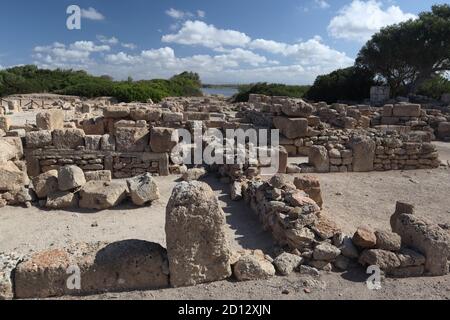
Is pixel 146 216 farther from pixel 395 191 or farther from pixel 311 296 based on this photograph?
pixel 395 191

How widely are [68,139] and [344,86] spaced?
993 inches

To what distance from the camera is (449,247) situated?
13.8 ft

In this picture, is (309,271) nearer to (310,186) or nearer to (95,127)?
(310,186)

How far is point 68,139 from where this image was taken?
26.9 feet

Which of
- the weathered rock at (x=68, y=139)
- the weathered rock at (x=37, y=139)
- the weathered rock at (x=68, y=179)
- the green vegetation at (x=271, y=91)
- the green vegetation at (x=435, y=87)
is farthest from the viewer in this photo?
the green vegetation at (x=271, y=91)

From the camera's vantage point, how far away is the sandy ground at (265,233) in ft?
12.6

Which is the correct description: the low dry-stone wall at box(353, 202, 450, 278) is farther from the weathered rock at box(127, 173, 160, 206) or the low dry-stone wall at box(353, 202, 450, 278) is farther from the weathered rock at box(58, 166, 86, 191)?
the weathered rock at box(58, 166, 86, 191)

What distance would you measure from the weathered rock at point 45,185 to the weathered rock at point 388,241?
526cm

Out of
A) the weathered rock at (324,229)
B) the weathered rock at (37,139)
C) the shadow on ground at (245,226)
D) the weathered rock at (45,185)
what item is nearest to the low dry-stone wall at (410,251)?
the weathered rock at (324,229)

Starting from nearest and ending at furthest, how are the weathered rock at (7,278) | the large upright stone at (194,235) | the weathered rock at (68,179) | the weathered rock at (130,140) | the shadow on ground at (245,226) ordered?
the weathered rock at (7,278) → the large upright stone at (194,235) → the shadow on ground at (245,226) → the weathered rock at (68,179) → the weathered rock at (130,140)

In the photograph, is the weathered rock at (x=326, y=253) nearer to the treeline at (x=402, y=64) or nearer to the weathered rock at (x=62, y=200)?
the weathered rock at (x=62, y=200)

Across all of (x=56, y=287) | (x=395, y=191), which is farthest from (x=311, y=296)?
(x=395, y=191)

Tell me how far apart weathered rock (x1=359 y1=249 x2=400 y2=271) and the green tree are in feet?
92.2
